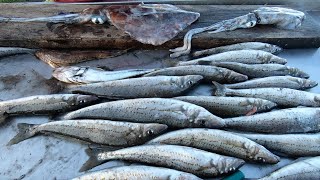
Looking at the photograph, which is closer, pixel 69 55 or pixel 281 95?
pixel 281 95

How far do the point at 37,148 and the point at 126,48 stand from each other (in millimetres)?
1766

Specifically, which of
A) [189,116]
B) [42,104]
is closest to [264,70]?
[189,116]

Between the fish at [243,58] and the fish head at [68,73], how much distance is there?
1.17 meters

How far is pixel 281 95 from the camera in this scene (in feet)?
12.5

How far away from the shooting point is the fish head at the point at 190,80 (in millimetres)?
3891

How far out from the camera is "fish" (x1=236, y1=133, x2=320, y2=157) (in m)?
3.28

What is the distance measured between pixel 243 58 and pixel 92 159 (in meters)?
2.15

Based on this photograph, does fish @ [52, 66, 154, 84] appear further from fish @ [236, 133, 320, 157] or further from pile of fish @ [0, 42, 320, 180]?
fish @ [236, 133, 320, 157]

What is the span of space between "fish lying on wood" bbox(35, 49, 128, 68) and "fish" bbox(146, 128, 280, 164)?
5.32 ft

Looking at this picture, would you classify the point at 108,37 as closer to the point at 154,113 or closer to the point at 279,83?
the point at 154,113

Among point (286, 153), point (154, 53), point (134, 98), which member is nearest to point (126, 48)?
point (154, 53)

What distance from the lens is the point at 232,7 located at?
5281mm

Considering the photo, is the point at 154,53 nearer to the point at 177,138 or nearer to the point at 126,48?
the point at 126,48

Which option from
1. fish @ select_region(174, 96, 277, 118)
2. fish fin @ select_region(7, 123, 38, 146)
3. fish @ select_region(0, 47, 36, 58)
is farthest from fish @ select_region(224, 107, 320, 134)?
fish @ select_region(0, 47, 36, 58)
